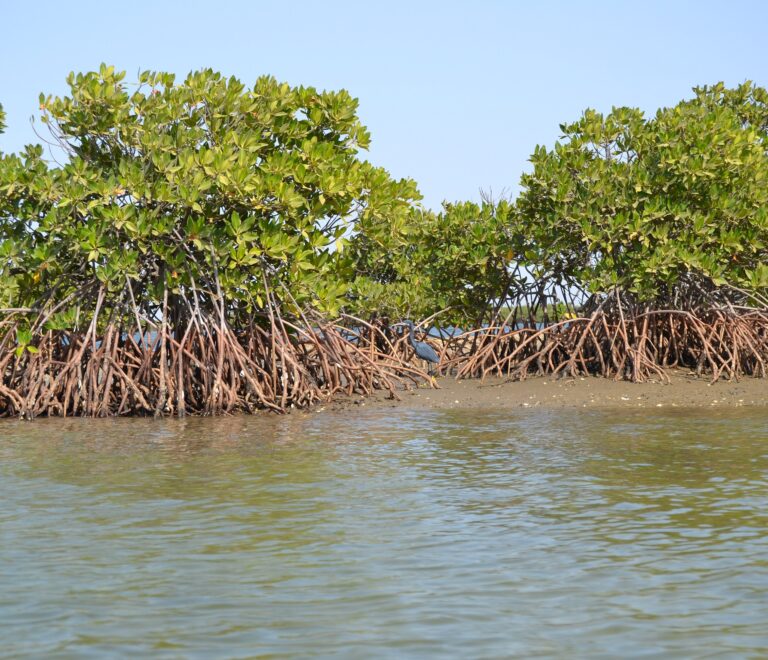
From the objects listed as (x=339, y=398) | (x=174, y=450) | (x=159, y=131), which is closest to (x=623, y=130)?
(x=339, y=398)

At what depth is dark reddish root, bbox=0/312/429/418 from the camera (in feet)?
38.2

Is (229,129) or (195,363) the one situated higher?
(229,129)

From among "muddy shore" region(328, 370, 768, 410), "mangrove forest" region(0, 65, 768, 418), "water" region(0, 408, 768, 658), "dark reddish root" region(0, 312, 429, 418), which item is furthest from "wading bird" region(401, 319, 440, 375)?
"water" region(0, 408, 768, 658)

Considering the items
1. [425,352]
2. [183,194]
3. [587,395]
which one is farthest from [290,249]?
[425,352]

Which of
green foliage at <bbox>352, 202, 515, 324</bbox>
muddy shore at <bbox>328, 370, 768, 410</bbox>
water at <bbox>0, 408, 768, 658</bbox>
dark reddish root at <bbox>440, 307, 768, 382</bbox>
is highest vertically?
green foliage at <bbox>352, 202, 515, 324</bbox>

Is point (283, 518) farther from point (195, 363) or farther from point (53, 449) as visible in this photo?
point (195, 363)

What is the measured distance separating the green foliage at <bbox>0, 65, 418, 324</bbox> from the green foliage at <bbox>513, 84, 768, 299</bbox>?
290cm

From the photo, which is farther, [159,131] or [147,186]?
[159,131]

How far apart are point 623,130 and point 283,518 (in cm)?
944

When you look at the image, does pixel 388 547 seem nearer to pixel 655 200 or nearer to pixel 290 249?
pixel 290 249

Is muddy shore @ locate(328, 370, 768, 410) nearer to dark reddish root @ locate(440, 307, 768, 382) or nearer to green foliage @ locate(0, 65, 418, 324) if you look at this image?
dark reddish root @ locate(440, 307, 768, 382)

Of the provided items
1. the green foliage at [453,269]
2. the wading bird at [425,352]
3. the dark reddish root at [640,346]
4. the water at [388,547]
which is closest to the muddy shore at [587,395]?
the dark reddish root at [640,346]

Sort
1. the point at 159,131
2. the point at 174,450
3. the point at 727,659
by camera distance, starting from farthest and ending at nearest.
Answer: the point at 159,131
the point at 174,450
the point at 727,659

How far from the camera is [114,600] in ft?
15.0
